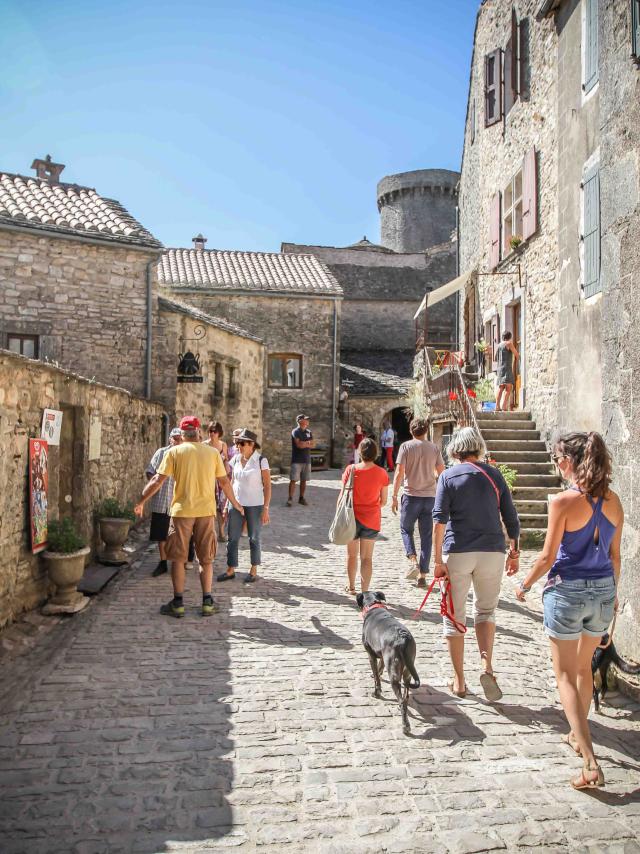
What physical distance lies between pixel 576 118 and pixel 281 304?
52.2 ft

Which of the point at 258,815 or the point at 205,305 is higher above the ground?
the point at 205,305

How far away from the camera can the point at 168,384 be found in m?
14.1

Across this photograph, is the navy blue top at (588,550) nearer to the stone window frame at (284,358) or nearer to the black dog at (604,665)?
the black dog at (604,665)

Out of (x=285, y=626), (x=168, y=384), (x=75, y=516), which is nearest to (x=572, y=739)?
(x=285, y=626)

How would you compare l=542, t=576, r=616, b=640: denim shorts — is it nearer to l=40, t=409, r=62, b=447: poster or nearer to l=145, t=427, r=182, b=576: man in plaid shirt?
l=40, t=409, r=62, b=447: poster

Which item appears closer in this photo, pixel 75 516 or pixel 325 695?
pixel 325 695

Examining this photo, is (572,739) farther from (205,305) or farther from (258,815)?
(205,305)

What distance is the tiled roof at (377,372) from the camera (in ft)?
83.5

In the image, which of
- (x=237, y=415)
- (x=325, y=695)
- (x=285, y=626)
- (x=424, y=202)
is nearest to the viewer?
(x=325, y=695)

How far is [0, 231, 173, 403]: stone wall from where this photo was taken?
12633 millimetres

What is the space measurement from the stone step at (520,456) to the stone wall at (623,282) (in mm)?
6094

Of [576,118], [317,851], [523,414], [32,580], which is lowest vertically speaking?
[317,851]

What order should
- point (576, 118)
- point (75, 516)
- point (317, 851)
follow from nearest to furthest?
point (317, 851)
point (75, 516)
point (576, 118)

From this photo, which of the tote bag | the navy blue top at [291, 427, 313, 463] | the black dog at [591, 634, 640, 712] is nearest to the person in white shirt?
the tote bag
